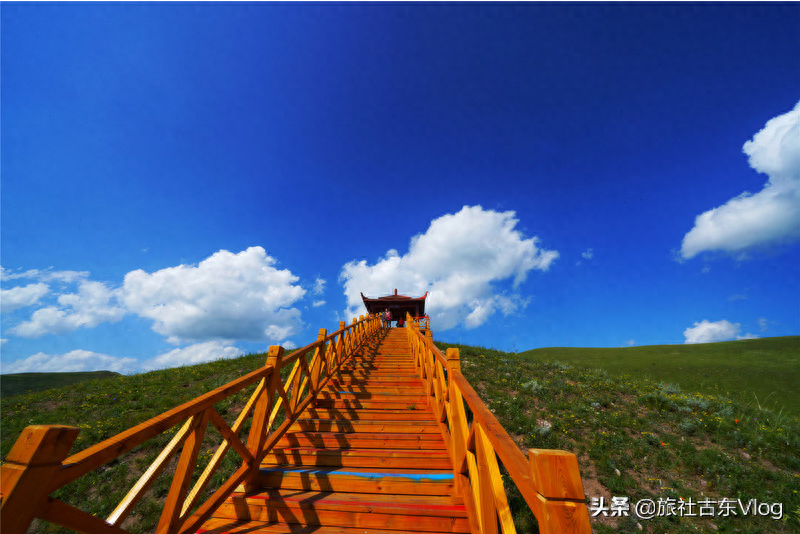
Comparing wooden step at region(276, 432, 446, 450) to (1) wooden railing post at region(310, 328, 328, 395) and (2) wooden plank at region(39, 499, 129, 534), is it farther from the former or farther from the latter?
(2) wooden plank at region(39, 499, 129, 534)

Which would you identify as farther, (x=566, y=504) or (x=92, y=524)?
(x=92, y=524)

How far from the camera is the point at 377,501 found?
10.2 feet

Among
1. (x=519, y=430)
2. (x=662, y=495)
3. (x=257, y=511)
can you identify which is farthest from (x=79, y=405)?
(x=662, y=495)

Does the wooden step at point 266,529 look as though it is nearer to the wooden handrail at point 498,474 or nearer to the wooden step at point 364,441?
the wooden handrail at point 498,474

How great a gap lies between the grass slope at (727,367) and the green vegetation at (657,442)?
3.47 meters

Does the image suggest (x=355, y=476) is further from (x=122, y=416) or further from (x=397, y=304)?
(x=397, y=304)

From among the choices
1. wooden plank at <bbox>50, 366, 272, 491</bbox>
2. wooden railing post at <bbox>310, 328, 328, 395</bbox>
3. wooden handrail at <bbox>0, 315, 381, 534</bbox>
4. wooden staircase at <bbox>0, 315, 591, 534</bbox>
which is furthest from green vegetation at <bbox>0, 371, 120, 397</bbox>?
wooden plank at <bbox>50, 366, 272, 491</bbox>

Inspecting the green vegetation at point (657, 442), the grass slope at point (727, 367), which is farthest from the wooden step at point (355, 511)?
the grass slope at point (727, 367)

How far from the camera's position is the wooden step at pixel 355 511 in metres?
2.84

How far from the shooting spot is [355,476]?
343cm

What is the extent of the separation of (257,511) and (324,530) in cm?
80

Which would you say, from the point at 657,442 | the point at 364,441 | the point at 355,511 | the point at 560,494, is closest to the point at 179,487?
the point at 355,511

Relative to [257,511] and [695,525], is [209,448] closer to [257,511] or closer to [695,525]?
[257,511]

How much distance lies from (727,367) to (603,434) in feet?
38.6
